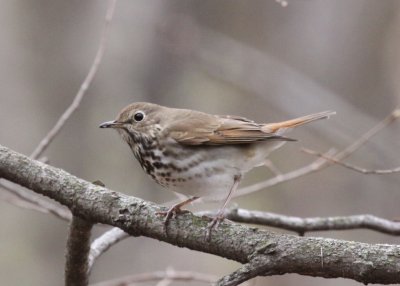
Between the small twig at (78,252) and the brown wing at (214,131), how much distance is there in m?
0.94

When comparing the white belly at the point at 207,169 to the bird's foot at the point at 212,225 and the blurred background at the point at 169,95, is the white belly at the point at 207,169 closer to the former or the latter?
the bird's foot at the point at 212,225

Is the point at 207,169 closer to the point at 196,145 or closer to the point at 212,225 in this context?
the point at 196,145

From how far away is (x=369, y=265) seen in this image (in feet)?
7.91

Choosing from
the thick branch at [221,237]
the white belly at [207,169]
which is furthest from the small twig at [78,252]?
the white belly at [207,169]

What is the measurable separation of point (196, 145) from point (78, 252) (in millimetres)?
1000

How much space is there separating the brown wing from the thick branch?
0.85 meters

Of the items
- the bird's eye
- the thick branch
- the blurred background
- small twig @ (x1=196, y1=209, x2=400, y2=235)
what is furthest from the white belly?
the blurred background

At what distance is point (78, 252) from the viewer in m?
3.21

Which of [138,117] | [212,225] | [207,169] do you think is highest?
[138,117]

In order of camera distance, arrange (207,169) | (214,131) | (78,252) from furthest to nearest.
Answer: (214,131) → (207,169) → (78,252)

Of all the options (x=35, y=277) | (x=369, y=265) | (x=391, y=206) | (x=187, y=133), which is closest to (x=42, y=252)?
(x=35, y=277)

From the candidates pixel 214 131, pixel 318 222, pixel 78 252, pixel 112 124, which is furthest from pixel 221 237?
pixel 112 124

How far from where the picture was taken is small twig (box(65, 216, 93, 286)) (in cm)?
311

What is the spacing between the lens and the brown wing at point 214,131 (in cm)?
395
